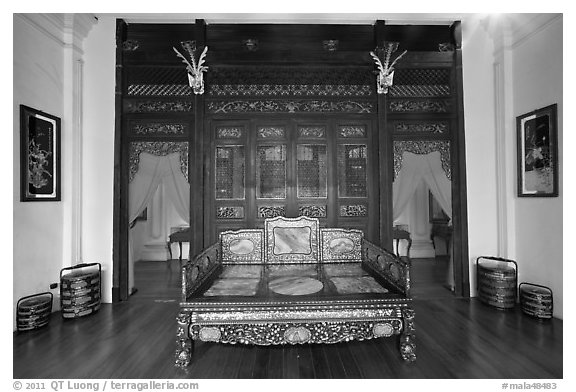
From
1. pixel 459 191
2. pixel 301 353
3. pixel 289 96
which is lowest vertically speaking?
pixel 301 353

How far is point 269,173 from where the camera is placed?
3.52m

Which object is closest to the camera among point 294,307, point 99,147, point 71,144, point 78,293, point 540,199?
point 294,307

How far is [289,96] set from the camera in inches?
138

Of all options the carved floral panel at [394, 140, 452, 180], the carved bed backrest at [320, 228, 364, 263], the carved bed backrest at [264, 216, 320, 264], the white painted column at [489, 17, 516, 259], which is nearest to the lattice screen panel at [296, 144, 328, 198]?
the carved bed backrest at [264, 216, 320, 264]

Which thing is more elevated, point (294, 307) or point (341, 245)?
point (341, 245)

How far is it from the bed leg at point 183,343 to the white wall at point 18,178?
5.77 ft

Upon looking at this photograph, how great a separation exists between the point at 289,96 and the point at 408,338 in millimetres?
2806

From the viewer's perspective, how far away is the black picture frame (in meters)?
2.71

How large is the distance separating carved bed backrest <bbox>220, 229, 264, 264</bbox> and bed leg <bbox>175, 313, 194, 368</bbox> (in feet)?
3.53

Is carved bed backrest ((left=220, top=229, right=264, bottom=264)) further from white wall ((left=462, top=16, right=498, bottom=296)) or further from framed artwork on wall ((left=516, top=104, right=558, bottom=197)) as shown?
framed artwork on wall ((left=516, top=104, right=558, bottom=197))

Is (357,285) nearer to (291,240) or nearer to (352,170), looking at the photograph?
(291,240)

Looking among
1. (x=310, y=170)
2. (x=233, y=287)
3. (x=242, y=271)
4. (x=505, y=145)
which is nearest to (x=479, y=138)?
(x=505, y=145)
